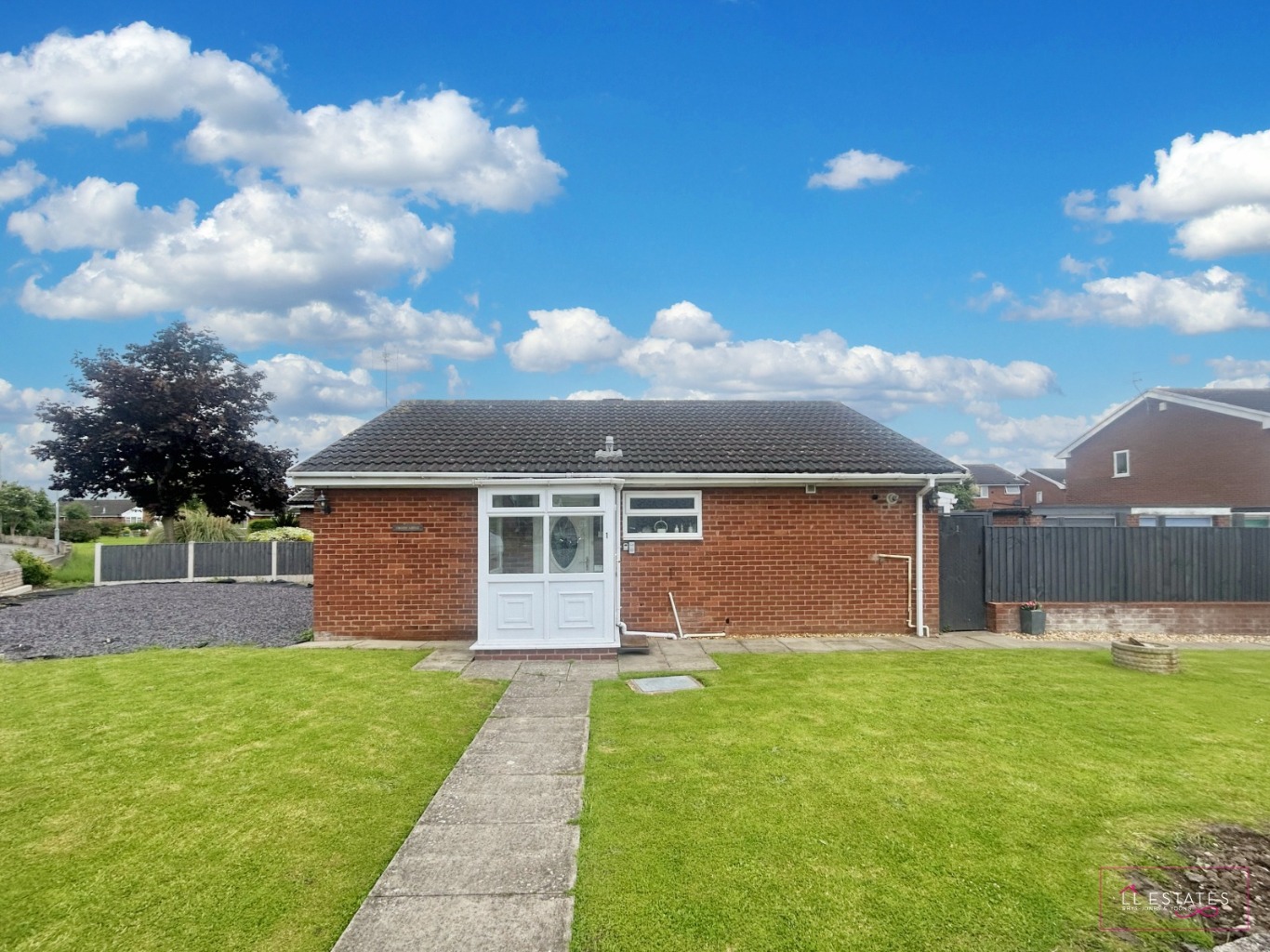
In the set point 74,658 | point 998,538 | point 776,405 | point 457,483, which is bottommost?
point 74,658

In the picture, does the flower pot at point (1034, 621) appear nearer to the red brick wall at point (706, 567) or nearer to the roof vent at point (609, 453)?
the red brick wall at point (706, 567)

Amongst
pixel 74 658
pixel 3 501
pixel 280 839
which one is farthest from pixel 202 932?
pixel 3 501

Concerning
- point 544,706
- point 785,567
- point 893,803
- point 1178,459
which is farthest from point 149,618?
point 1178,459

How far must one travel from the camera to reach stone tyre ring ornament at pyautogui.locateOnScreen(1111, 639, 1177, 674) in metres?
8.34

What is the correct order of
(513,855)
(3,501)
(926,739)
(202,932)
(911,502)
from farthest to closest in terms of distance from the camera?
(3,501), (911,502), (926,739), (513,855), (202,932)

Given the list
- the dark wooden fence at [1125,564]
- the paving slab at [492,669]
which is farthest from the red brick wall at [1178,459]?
the paving slab at [492,669]

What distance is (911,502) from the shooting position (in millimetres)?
11102

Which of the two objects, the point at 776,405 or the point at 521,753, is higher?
the point at 776,405

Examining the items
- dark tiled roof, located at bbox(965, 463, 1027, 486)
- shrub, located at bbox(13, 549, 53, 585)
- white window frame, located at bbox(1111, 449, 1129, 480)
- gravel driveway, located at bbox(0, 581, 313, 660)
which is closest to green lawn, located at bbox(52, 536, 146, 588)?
shrub, located at bbox(13, 549, 53, 585)

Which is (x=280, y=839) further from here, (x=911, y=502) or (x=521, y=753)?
(x=911, y=502)

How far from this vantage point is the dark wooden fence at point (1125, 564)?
11.5m

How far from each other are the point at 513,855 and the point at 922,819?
2327 mm

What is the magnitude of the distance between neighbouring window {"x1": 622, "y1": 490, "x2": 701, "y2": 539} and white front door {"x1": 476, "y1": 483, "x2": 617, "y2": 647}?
3.77 feet

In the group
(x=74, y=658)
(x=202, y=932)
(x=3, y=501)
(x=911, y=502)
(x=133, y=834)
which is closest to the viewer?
(x=202, y=932)
